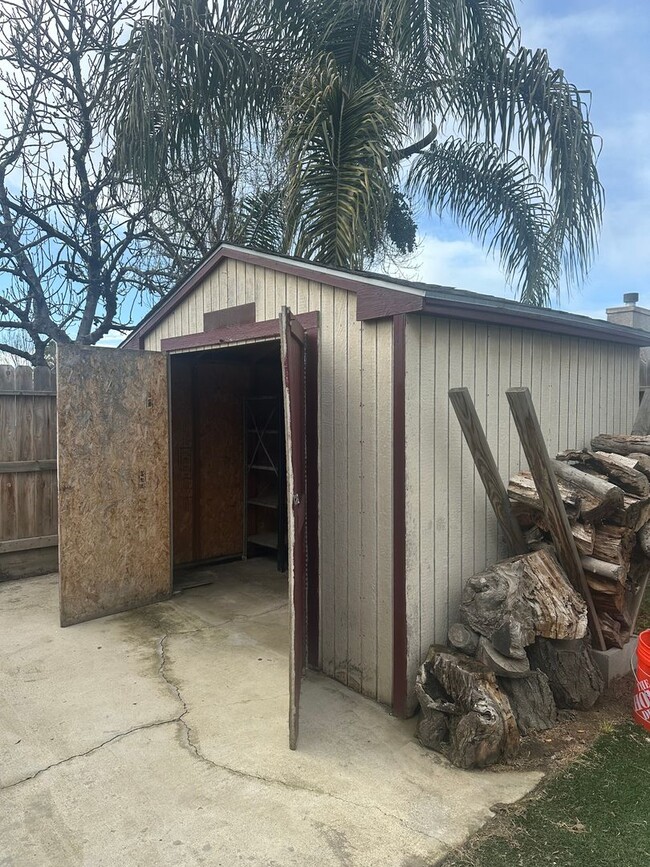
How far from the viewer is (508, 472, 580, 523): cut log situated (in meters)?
3.03

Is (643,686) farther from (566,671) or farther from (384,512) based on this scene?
(384,512)

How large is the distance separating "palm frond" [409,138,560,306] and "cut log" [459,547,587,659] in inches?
179

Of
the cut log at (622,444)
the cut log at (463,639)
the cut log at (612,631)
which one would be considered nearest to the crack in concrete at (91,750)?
the cut log at (463,639)

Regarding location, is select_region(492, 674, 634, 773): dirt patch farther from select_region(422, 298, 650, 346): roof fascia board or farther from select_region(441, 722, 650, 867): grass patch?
select_region(422, 298, 650, 346): roof fascia board

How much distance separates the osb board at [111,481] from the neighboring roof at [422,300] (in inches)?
38.8

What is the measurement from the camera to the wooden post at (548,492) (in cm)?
272

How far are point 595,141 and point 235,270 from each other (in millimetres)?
4305

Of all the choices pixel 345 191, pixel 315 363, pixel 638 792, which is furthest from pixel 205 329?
pixel 638 792

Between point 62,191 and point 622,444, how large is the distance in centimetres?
870

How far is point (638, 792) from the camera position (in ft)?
7.39

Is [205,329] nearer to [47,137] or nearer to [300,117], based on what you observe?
→ [300,117]

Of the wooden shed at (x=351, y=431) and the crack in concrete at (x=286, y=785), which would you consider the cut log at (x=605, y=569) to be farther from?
the crack in concrete at (x=286, y=785)

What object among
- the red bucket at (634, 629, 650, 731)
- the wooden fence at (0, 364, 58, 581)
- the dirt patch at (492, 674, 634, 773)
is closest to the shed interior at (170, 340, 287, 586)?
the wooden fence at (0, 364, 58, 581)

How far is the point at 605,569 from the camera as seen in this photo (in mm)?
2980
